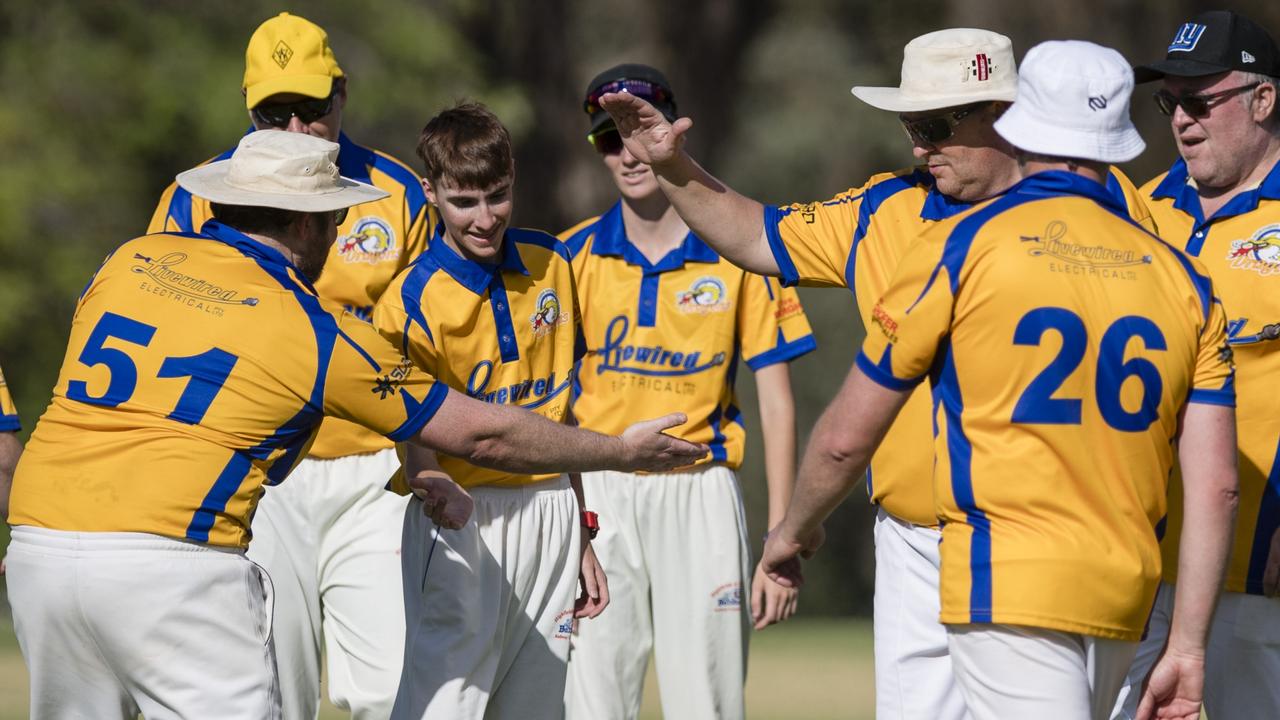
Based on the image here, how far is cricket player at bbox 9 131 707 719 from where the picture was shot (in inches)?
141

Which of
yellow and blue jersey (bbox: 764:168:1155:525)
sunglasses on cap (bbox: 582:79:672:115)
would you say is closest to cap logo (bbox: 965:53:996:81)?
yellow and blue jersey (bbox: 764:168:1155:525)

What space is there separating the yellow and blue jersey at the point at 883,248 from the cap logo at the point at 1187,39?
47 centimetres

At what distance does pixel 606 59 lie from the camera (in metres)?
16.1

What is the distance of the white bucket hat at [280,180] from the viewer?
3.88 m

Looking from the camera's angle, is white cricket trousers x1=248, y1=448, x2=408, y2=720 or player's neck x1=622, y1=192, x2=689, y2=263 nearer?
white cricket trousers x1=248, y1=448, x2=408, y2=720

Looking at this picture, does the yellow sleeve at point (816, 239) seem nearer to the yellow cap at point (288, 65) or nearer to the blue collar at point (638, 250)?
the blue collar at point (638, 250)

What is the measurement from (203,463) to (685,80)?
12955mm

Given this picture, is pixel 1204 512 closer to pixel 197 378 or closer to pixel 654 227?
pixel 197 378

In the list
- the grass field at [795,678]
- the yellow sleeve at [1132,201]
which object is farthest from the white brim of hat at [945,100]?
the grass field at [795,678]

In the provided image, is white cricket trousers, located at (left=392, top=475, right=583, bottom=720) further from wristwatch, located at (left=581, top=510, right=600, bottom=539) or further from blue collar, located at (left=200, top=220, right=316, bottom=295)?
blue collar, located at (left=200, top=220, right=316, bottom=295)

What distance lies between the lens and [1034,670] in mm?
3188

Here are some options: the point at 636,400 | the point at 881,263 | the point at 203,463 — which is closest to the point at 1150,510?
the point at 881,263

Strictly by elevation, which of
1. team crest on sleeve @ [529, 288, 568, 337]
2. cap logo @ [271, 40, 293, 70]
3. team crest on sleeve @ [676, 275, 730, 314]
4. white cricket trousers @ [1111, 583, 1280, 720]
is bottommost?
white cricket trousers @ [1111, 583, 1280, 720]

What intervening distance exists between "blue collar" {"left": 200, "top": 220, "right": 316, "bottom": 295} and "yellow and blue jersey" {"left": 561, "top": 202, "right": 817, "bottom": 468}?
6.11 ft
